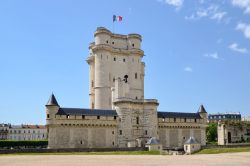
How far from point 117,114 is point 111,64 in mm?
12671

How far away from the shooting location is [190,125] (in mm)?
66188

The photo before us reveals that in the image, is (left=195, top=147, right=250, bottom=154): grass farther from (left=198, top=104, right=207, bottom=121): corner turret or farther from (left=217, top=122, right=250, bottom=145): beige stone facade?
(left=217, top=122, right=250, bottom=145): beige stone facade

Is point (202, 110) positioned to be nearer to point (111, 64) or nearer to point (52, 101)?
point (111, 64)

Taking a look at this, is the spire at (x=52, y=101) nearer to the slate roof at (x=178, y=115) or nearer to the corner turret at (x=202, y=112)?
the slate roof at (x=178, y=115)

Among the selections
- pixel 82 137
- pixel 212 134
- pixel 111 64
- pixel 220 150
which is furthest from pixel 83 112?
pixel 212 134

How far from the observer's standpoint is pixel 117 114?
200 ft

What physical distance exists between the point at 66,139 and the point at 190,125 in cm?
2252

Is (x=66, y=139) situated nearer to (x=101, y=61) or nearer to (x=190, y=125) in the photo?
(x=101, y=61)

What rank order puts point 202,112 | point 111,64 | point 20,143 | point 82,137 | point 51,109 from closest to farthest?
1. point 51,109
2. point 82,137
3. point 202,112
4. point 111,64
5. point 20,143

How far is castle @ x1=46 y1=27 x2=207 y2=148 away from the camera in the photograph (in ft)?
190

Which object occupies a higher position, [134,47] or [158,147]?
[134,47]

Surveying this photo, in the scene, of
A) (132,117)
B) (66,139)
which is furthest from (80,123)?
(132,117)

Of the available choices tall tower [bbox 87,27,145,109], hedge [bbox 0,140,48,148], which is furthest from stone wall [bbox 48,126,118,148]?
hedge [bbox 0,140,48,148]

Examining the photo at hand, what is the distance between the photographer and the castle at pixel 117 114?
190 ft
